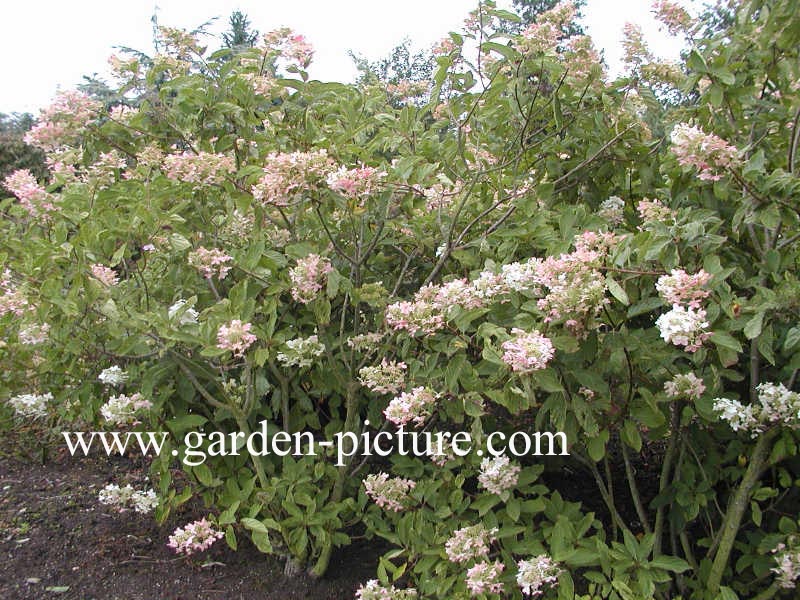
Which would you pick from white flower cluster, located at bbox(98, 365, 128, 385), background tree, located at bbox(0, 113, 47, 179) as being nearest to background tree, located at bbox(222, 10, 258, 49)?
background tree, located at bbox(0, 113, 47, 179)

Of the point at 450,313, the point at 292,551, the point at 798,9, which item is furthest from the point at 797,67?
the point at 292,551

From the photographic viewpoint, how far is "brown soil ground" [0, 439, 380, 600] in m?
2.54

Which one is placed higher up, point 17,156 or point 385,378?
point 17,156

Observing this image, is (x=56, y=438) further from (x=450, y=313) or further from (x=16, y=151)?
(x=16, y=151)

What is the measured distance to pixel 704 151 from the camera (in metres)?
1.70

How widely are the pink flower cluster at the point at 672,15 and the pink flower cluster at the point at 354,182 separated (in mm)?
1021

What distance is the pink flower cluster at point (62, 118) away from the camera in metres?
2.33

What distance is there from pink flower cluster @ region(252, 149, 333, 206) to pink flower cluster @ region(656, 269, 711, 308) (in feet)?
3.09

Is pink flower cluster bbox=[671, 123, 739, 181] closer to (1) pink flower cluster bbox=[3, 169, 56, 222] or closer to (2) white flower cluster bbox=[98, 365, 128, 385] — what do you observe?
(2) white flower cluster bbox=[98, 365, 128, 385]

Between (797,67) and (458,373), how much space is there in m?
1.18

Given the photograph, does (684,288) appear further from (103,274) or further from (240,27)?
(240,27)

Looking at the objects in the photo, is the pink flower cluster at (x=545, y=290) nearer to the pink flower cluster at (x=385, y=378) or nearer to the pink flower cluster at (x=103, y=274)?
Answer: the pink flower cluster at (x=385, y=378)

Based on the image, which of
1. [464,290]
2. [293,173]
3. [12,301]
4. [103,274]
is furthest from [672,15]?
[12,301]

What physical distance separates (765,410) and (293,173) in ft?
4.59
